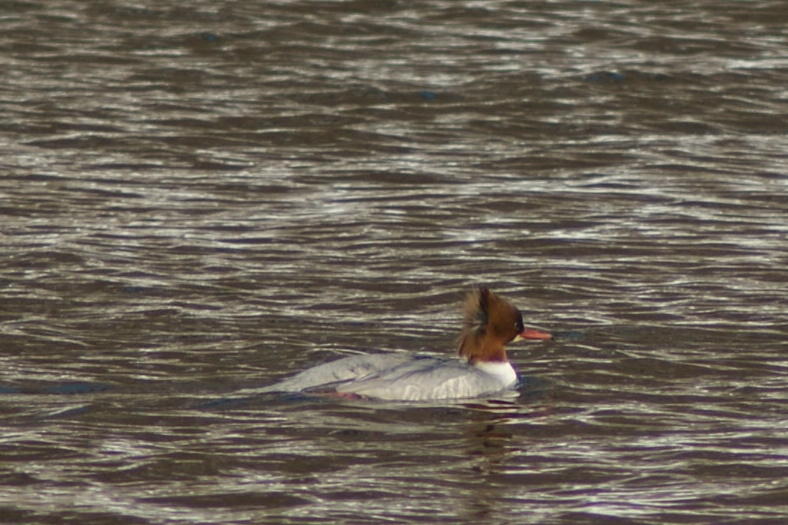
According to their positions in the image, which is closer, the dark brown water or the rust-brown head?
the dark brown water

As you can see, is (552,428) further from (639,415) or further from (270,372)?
(270,372)

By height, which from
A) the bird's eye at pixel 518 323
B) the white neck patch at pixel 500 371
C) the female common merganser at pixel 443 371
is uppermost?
the bird's eye at pixel 518 323

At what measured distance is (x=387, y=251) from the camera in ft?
40.0

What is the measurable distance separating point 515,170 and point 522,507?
7.55 meters

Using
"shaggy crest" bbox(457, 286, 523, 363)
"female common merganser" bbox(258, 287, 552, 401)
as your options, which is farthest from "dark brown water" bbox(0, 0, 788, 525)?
"shaggy crest" bbox(457, 286, 523, 363)

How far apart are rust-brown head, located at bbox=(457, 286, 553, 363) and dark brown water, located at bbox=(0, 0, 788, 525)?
262 millimetres

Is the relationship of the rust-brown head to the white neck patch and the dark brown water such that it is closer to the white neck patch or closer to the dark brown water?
the white neck patch

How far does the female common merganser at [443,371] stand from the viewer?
8.88 m

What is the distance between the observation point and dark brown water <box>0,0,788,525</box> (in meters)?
7.66

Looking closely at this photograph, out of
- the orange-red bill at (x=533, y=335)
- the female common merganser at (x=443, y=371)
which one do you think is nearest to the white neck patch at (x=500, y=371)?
the female common merganser at (x=443, y=371)

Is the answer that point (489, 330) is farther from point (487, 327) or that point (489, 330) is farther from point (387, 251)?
point (387, 251)

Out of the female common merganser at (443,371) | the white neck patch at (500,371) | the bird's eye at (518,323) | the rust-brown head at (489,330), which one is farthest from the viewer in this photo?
the bird's eye at (518,323)

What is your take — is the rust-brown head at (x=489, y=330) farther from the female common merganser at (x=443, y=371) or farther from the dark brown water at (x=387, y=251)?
the dark brown water at (x=387, y=251)

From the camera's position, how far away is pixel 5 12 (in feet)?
63.2
